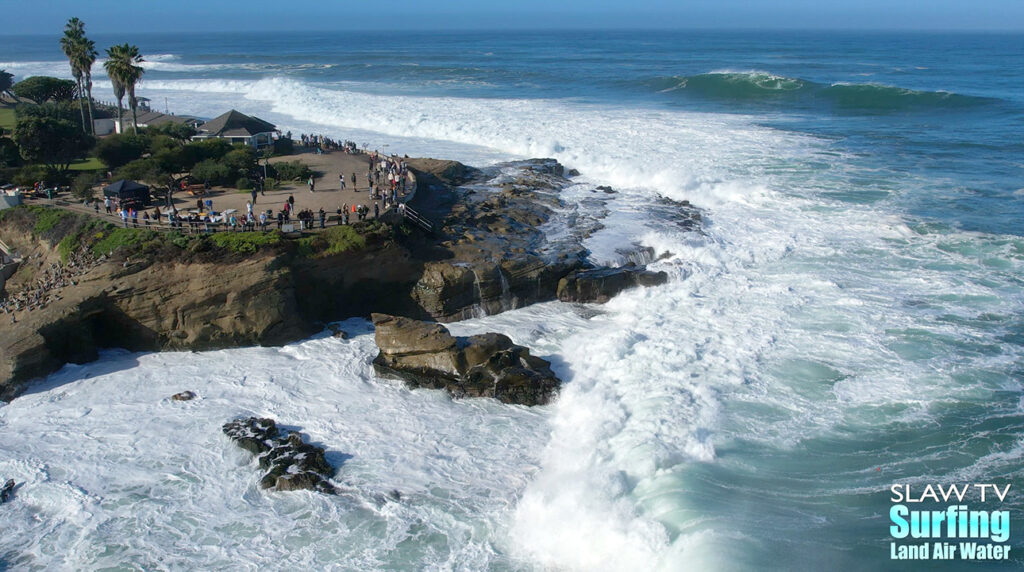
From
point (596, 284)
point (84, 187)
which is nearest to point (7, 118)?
point (84, 187)

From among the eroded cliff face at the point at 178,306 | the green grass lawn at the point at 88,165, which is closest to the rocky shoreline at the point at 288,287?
the eroded cliff face at the point at 178,306

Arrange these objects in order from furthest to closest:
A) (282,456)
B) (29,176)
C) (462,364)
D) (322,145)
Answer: (322,145)
(29,176)
(462,364)
(282,456)

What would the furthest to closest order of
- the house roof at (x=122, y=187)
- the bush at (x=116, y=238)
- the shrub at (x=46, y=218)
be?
1. the house roof at (x=122, y=187)
2. the shrub at (x=46, y=218)
3. the bush at (x=116, y=238)

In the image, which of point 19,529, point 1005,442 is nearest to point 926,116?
point 1005,442

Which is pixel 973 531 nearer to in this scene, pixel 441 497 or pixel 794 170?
pixel 441 497

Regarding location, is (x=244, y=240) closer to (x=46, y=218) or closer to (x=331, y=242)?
(x=331, y=242)

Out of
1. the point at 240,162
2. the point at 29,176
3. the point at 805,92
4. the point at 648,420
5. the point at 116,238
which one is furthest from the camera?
the point at 805,92

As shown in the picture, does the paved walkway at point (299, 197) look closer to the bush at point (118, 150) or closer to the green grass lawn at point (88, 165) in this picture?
the bush at point (118, 150)

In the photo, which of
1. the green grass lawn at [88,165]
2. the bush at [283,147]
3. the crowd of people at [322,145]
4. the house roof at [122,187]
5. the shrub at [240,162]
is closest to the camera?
the house roof at [122,187]
